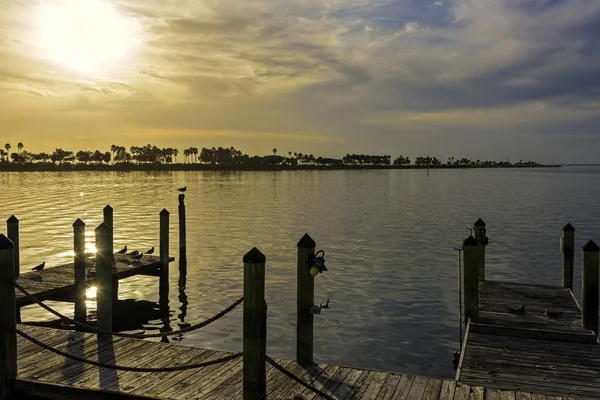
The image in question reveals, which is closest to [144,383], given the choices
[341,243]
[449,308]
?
[449,308]

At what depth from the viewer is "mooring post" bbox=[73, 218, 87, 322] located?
16906 mm

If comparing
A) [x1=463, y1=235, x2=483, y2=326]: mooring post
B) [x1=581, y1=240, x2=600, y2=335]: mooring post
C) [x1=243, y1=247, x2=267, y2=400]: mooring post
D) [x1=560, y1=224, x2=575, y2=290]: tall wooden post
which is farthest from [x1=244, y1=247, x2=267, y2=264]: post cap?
[x1=560, y1=224, x2=575, y2=290]: tall wooden post

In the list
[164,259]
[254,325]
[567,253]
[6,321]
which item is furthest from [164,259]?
[254,325]

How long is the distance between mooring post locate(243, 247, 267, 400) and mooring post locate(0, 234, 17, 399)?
13.3 feet

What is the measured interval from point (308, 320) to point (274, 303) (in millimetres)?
11712

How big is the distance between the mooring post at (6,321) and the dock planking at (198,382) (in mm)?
210

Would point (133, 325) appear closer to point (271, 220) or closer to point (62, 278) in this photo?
point (62, 278)

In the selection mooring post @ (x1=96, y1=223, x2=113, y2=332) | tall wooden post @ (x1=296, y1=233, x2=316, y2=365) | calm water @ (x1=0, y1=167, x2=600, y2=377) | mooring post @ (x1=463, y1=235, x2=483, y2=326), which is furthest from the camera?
calm water @ (x1=0, y1=167, x2=600, y2=377)

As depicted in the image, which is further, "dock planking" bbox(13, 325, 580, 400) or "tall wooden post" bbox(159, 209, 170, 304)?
"tall wooden post" bbox(159, 209, 170, 304)

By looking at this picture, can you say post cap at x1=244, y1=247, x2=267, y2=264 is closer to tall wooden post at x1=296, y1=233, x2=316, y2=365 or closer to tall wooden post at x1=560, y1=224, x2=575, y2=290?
tall wooden post at x1=296, y1=233, x2=316, y2=365

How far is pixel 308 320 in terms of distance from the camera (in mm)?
9875

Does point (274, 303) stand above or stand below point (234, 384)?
below

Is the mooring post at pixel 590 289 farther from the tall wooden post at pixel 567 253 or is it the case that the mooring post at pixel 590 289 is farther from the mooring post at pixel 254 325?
the mooring post at pixel 254 325

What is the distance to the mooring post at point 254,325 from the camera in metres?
7.69
